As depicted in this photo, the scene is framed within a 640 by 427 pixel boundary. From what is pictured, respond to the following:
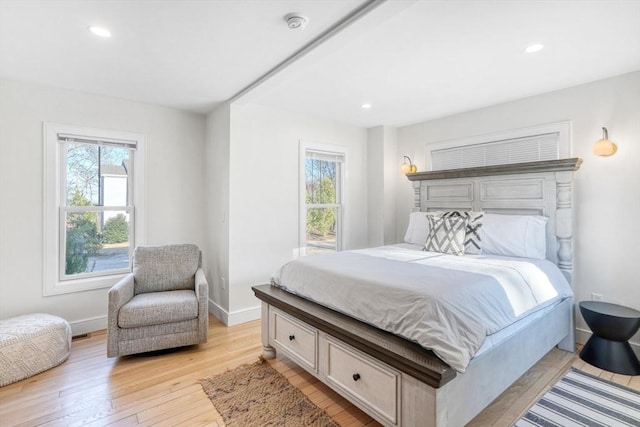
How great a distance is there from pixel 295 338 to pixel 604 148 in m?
3.03

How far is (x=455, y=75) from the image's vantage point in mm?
2799

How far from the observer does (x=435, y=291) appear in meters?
1.74

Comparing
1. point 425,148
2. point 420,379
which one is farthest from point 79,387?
point 425,148

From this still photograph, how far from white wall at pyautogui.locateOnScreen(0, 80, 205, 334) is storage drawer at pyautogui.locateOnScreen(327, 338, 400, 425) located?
2633mm

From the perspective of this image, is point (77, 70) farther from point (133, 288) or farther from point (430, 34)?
point (430, 34)

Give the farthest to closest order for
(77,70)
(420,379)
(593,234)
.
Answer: (593,234) < (77,70) < (420,379)

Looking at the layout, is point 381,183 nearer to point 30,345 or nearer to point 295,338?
point 295,338

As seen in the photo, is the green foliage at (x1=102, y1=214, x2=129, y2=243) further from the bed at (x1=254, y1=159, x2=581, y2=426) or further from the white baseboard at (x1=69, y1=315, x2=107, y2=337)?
the bed at (x1=254, y1=159, x2=581, y2=426)

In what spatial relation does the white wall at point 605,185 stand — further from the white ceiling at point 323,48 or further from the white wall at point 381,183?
the white wall at point 381,183

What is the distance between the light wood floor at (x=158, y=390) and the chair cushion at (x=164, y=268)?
64 cm

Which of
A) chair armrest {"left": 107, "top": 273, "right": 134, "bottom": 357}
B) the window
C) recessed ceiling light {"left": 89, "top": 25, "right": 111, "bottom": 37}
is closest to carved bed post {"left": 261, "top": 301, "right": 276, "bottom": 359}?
chair armrest {"left": 107, "top": 273, "right": 134, "bottom": 357}

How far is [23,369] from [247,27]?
292cm

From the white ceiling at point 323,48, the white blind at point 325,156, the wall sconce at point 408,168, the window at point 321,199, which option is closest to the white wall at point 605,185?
the white ceiling at point 323,48

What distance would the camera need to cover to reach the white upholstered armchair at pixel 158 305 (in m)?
2.56
